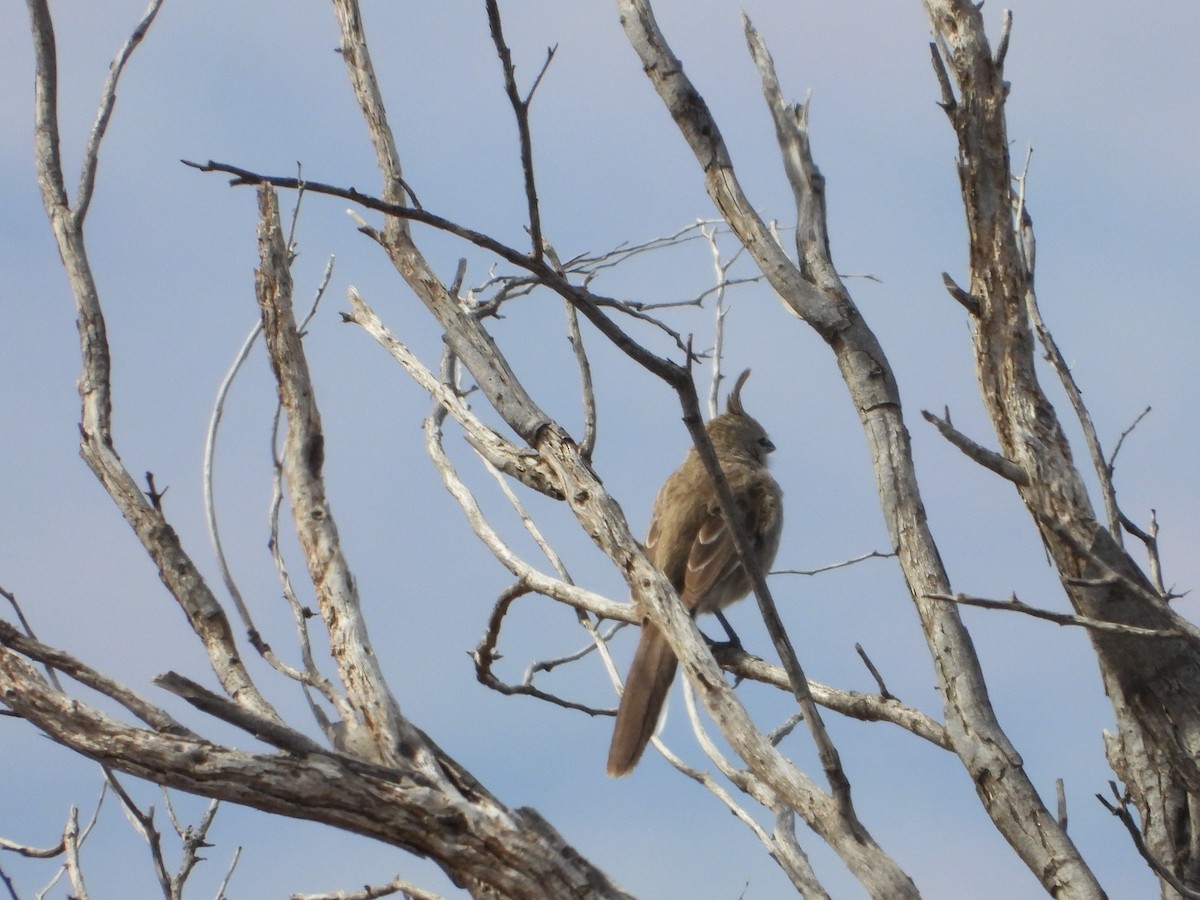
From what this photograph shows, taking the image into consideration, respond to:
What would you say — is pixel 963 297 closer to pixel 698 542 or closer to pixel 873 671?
pixel 873 671

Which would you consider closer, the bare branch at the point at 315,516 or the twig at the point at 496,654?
the bare branch at the point at 315,516

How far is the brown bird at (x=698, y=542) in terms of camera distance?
5.59 metres

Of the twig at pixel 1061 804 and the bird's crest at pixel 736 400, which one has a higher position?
the bird's crest at pixel 736 400

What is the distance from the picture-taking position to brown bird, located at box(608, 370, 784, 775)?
5.59 m

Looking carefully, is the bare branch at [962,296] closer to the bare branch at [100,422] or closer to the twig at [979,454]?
the twig at [979,454]

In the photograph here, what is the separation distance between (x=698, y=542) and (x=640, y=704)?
1.26m

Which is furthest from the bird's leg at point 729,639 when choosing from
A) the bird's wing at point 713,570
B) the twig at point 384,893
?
the twig at point 384,893

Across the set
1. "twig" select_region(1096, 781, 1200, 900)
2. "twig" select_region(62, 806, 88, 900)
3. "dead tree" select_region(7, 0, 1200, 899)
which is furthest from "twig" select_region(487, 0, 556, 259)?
"twig" select_region(62, 806, 88, 900)

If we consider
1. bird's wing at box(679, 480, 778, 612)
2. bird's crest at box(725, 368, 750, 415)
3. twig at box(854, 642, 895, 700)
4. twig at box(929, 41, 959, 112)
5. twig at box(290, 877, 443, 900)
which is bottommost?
twig at box(290, 877, 443, 900)

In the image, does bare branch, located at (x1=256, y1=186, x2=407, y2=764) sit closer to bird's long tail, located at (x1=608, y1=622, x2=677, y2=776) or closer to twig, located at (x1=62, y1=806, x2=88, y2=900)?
twig, located at (x1=62, y1=806, x2=88, y2=900)

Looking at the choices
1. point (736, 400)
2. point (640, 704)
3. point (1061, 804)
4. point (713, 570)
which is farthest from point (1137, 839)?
point (736, 400)

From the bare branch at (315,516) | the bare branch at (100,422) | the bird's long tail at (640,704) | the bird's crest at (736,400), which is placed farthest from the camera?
the bird's crest at (736,400)

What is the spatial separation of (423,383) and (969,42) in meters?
2.17

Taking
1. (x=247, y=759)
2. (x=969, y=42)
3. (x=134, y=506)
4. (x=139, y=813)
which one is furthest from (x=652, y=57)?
(x=139, y=813)
